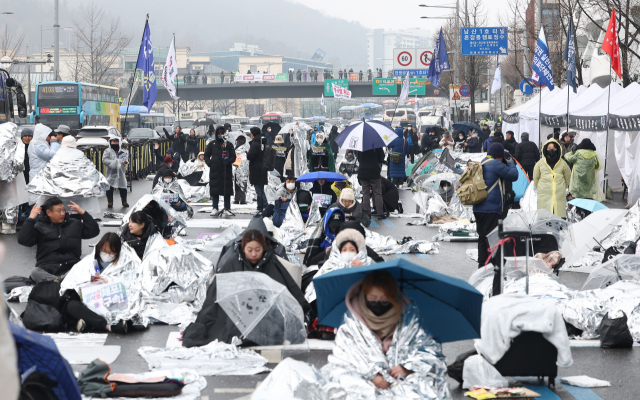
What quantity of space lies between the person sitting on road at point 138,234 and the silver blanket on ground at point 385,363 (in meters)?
5.39

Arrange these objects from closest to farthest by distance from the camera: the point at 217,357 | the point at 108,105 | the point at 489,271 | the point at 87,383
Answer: the point at 87,383, the point at 217,357, the point at 489,271, the point at 108,105

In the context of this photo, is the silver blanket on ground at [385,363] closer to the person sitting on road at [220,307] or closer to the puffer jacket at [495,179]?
the person sitting on road at [220,307]

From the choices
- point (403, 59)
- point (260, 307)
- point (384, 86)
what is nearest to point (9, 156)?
point (260, 307)

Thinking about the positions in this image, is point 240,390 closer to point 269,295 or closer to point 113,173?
point 269,295

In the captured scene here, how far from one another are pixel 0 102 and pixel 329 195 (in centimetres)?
881

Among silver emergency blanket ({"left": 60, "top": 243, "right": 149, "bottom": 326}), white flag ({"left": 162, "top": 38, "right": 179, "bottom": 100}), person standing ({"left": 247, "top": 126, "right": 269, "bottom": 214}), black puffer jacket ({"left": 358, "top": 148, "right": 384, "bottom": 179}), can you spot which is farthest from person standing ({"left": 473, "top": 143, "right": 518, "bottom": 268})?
white flag ({"left": 162, "top": 38, "right": 179, "bottom": 100})

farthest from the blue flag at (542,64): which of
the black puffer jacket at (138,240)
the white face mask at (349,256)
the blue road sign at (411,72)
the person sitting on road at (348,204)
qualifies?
the blue road sign at (411,72)

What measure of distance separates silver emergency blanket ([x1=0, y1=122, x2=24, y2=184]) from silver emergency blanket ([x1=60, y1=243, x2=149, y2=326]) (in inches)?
266

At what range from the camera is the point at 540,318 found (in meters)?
6.37

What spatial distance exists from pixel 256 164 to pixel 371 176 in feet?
8.35

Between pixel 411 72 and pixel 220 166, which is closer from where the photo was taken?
pixel 220 166

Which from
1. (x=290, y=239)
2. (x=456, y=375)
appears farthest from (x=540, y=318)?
(x=290, y=239)

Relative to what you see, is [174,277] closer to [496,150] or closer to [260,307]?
[260,307]

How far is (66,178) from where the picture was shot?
1522 centimetres
